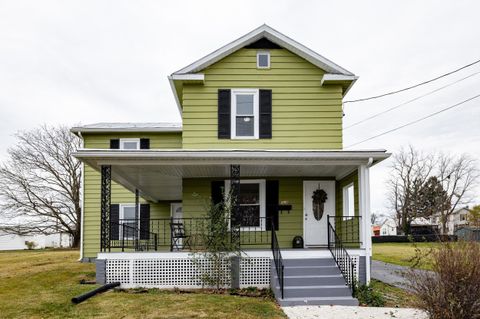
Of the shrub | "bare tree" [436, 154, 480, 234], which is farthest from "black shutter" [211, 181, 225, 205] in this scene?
"bare tree" [436, 154, 480, 234]

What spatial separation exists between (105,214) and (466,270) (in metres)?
7.86

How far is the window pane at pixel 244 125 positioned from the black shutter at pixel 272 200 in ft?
5.29

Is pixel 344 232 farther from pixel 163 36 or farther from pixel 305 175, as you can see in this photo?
pixel 163 36

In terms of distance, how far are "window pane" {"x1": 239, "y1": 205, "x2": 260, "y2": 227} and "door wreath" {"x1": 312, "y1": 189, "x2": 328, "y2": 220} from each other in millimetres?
1708

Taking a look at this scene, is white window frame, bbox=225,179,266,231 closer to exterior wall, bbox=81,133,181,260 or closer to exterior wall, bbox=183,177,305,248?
exterior wall, bbox=183,177,305,248

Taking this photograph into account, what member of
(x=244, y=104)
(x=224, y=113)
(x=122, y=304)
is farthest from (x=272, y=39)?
(x=122, y=304)

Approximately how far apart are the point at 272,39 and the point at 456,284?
921cm

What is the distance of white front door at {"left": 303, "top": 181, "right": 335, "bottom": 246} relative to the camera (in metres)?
13.4

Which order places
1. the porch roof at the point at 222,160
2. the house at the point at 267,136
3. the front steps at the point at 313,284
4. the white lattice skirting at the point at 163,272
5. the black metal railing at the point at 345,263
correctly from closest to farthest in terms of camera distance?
the front steps at the point at 313,284 < the black metal railing at the point at 345,263 < the porch roof at the point at 222,160 < the white lattice skirting at the point at 163,272 < the house at the point at 267,136

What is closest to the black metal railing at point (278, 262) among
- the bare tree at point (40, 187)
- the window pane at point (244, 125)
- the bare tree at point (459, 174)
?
the window pane at point (244, 125)

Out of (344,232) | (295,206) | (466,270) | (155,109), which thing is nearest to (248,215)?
(295,206)

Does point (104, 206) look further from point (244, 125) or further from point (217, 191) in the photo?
point (244, 125)

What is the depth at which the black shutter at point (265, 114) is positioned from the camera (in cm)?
1342

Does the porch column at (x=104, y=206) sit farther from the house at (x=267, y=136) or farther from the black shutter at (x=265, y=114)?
the black shutter at (x=265, y=114)
